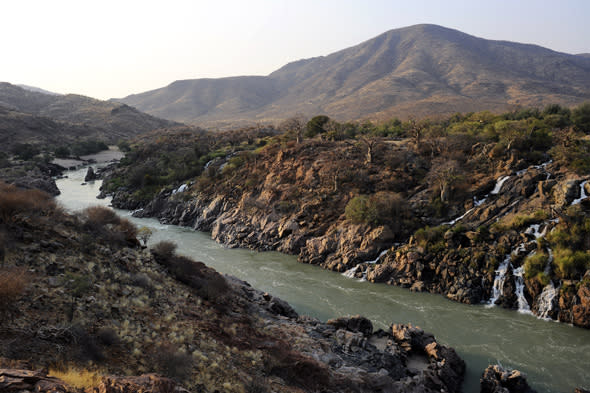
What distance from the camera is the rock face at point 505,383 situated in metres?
13.8

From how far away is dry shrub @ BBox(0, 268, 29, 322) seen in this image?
8727mm

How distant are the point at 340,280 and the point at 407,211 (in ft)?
26.6

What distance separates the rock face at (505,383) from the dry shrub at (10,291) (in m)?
15.6

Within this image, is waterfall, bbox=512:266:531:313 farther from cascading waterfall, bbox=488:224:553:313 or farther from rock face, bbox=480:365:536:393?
rock face, bbox=480:365:536:393

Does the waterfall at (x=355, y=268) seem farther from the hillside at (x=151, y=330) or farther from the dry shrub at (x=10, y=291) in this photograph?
the dry shrub at (x=10, y=291)

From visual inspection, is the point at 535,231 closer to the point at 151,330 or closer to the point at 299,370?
the point at 299,370

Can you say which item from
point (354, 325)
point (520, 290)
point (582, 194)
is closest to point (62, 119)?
point (354, 325)

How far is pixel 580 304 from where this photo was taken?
750 inches

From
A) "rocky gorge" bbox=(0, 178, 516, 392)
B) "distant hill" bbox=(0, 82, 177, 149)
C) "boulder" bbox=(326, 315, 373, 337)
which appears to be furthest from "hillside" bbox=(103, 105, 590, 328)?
"distant hill" bbox=(0, 82, 177, 149)

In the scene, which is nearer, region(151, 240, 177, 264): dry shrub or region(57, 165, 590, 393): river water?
region(57, 165, 590, 393): river water

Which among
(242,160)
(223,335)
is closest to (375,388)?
(223,335)

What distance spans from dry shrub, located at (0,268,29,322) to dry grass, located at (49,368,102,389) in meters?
2.40

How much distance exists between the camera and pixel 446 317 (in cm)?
2034

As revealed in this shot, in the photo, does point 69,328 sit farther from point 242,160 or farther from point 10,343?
point 242,160
